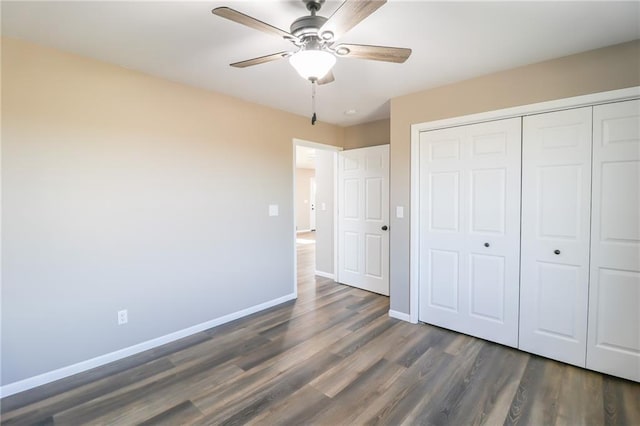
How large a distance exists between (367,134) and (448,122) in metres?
1.55

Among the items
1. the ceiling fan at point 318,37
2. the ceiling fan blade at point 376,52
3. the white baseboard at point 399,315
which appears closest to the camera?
the ceiling fan at point 318,37

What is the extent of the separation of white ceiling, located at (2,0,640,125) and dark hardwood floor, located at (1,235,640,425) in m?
2.44

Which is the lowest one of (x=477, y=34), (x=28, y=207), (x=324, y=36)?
(x=28, y=207)

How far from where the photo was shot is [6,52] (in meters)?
2.01

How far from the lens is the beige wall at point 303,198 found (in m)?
10.7

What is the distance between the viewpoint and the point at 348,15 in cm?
141

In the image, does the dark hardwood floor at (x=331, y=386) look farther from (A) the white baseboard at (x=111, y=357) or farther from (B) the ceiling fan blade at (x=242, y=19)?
(B) the ceiling fan blade at (x=242, y=19)

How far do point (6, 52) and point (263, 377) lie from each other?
113 inches

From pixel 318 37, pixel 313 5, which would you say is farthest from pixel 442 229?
pixel 313 5

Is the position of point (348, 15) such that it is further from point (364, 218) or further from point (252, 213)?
point (364, 218)

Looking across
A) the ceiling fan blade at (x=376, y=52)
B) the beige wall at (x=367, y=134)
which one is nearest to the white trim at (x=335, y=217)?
the beige wall at (x=367, y=134)

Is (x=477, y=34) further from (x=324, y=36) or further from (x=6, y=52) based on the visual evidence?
(x=6, y=52)

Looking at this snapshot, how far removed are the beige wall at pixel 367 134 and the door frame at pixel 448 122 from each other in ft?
3.39

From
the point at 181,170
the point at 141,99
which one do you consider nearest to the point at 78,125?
the point at 141,99
